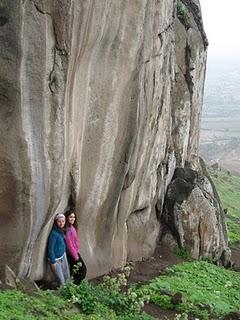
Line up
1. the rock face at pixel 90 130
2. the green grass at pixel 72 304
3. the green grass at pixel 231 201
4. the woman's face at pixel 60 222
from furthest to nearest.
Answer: the green grass at pixel 231 201 < the woman's face at pixel 60 222 < the rock face at pixel 90 130 < the green grass at pixel 72 304

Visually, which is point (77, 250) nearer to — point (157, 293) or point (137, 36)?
point (157, 293)

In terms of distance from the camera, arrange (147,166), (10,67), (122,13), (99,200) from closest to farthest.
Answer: (10,67), (122,13), (99,200), (147,166)

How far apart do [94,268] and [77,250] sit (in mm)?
2358

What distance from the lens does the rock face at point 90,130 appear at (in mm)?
14273

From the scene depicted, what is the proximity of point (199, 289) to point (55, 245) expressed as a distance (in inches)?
264

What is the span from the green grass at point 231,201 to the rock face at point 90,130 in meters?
15.8

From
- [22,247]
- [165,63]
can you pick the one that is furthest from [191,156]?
[22,247]

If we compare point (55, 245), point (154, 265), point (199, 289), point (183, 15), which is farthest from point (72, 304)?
point (183, 15)

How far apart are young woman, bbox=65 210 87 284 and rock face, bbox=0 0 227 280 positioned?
1.63 ft

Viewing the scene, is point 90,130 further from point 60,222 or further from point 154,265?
point 154,265

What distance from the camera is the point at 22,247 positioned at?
1513cm

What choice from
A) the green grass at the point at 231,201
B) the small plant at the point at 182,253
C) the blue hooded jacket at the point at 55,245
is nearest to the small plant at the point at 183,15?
the small plant at the point at 182,253

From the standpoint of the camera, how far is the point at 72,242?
1747 cm

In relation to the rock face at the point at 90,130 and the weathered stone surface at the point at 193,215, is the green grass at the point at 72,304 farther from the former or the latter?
the weathered stone surface at the point at 193,215
